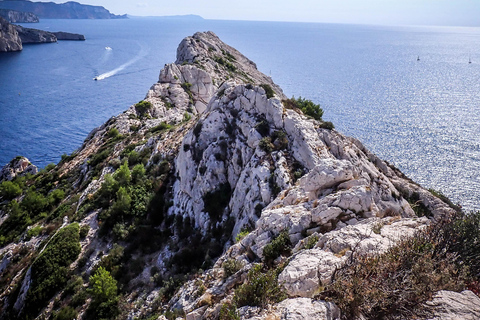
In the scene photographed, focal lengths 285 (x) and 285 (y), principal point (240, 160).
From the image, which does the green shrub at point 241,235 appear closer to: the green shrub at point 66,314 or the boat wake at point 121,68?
the green shrub at point 66,314

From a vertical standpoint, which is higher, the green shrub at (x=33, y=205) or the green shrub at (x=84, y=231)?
the green shrub at (x=84, y=231)

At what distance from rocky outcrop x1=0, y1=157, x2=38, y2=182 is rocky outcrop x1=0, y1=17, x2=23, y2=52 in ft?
588

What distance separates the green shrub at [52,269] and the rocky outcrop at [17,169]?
4172 centimetres

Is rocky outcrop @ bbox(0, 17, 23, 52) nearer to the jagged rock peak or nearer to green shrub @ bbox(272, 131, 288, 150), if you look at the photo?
the jagged rock peak

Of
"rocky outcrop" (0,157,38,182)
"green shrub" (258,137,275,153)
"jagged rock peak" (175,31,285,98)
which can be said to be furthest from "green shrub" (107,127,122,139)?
"green shrub" (258,137,275,153)

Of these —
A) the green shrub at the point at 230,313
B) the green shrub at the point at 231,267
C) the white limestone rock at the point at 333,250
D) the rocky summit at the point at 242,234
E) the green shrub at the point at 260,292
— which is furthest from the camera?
the green shrub at the point at 231,267

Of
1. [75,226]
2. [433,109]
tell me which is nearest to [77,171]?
[75,226]

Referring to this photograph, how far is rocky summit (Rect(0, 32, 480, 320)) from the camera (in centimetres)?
991

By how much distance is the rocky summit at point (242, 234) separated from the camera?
9.91 meters

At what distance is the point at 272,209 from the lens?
1834 cm

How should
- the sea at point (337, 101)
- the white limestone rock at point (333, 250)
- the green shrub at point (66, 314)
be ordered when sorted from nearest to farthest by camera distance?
the white limestone rock at point (333, 250) < the green shrub at point (66, 314) < the sea at point (337, 101)

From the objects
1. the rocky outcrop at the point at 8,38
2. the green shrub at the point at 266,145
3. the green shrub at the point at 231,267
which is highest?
the rocky outcrop at the point at 8,38

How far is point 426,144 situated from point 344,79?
232 ft

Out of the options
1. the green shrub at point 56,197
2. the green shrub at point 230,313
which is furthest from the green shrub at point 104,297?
the green shrub at point 56,197
